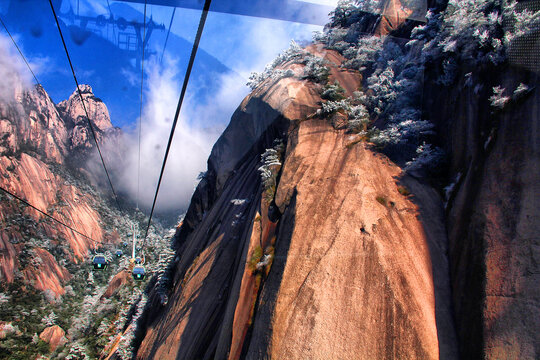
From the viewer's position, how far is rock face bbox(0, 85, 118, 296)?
150ft

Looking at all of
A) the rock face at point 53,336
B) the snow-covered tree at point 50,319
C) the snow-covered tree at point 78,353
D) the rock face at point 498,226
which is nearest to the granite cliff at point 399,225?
the rock face at point 498,226

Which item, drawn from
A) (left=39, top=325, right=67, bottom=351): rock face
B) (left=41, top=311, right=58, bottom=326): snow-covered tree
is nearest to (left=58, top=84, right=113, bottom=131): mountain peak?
(left=41, top=311, right=58, bottom=326): snow-covered tree

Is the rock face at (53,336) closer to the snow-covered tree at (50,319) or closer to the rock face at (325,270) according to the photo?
the snow-covered tree at (50,319)

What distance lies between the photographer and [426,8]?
12328mm

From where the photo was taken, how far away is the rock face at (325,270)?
5887mm

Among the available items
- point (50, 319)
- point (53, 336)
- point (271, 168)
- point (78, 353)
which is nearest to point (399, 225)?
point (271, 168)

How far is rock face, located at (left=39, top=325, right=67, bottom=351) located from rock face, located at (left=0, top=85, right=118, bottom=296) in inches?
409

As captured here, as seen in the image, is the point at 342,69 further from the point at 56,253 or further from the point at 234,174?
the point at 56,253

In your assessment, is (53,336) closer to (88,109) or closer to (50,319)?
(50,319)

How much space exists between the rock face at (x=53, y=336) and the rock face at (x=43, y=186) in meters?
10.4

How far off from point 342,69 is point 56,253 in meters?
59.4

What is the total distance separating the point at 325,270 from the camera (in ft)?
22.4

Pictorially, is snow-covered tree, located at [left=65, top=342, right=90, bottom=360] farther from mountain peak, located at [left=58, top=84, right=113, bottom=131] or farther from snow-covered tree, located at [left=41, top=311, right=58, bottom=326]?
mountain peak, located at [left=58, top=84, right=113, bottom=131]

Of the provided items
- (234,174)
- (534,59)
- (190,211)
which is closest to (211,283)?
(234,174)
